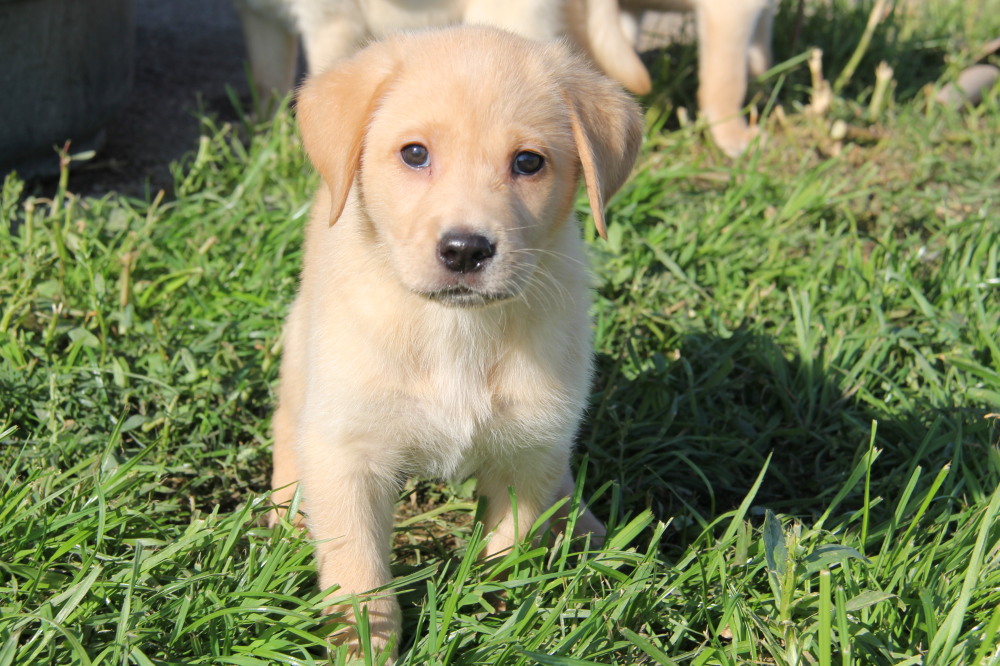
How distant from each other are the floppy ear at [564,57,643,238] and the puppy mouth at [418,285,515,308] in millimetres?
291

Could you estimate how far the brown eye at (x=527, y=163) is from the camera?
2.20 metres

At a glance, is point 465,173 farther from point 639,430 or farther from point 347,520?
point 639,430

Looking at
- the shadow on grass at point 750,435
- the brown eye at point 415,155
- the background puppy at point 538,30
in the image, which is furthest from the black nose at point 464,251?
the background puppy at point 538,30

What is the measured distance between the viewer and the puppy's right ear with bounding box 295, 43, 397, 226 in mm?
2223

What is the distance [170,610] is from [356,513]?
17.2 inches

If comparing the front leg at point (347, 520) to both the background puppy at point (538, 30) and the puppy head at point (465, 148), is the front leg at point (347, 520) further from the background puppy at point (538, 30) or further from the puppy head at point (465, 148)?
the background puppy at point (538, 30)

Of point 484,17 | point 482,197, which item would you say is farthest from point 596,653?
point 484,17

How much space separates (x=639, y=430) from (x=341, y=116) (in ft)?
4.70

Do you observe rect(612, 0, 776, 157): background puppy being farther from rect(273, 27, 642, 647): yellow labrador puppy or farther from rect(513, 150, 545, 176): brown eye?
rect(513, 150, 545, 176): brown eye

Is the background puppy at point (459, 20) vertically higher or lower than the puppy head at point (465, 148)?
lower

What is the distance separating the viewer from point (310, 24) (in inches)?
179

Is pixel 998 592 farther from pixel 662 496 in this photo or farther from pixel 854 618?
pixel 662 496

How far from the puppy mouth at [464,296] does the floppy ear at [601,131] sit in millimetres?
291

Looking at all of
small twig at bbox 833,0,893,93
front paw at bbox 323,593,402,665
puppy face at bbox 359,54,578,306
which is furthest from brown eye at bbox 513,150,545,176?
small twig at bbox 833,0,893,93
